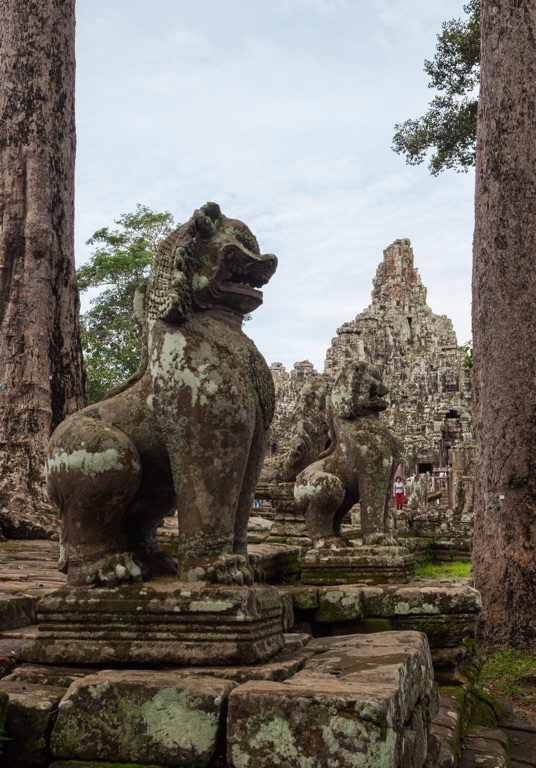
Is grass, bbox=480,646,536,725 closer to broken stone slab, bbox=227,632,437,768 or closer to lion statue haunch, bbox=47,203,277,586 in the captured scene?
broken stone slab, bbox=227,632,437,768

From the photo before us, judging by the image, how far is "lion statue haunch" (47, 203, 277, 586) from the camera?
2.88m

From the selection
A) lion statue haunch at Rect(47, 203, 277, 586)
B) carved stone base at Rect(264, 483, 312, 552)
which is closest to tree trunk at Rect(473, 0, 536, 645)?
carved stone base at Rect(264, 483, 312, 552)

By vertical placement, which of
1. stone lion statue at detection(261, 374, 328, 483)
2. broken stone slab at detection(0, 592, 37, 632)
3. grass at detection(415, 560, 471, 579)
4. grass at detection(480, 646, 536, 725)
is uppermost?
stone lion statue at detection(261, 374, 328, 483)

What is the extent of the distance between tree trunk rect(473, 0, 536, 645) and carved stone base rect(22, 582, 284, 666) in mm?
5292

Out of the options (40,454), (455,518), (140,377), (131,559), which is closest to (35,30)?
(40,454)

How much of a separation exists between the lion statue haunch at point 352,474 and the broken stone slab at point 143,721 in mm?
2928

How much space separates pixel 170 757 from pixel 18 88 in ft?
27.2

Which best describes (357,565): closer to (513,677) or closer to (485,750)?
(485,750)

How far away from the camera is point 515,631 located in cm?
733

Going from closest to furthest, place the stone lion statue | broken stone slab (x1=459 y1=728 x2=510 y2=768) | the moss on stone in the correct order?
1. broken stone slab (x1=459 y1=728 x2=510 y2=768)
2. the moss on stone
3. the stone lion statue

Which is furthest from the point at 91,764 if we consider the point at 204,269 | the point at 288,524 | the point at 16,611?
the point at 288,524

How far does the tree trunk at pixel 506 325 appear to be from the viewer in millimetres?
7500

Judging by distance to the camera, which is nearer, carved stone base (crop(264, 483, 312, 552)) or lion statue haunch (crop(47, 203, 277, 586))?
lion statue haunch (crop(47, 203, 277, 586))

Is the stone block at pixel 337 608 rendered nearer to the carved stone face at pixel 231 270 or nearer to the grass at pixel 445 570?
the carved stone face at pixel 231 270
